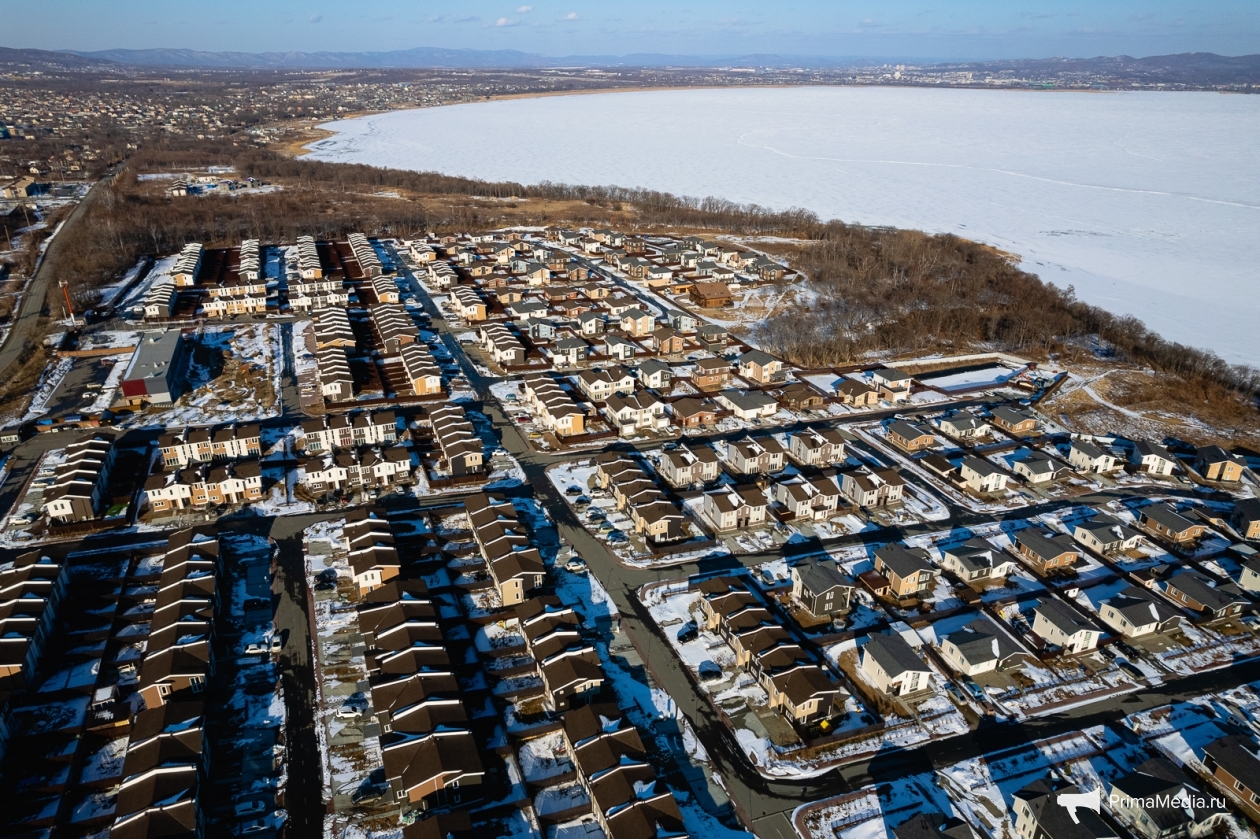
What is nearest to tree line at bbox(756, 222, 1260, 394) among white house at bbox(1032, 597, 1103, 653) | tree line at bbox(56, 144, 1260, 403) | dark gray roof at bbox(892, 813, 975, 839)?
tree line at bbox(56, 144, 1260, 403)

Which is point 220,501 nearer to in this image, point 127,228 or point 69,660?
point 69,660

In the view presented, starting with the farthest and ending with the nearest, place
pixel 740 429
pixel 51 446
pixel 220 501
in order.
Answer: pixel 740 429 < pixel 51 446 < pixel 220 501

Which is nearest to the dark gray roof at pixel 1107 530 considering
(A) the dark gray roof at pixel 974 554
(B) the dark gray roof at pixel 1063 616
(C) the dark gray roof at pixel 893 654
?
(A) the dark gray roof at pixel 974 554

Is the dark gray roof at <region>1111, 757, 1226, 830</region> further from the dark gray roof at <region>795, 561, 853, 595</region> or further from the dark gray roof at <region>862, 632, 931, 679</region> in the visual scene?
the dark gray roof at <region>795, 561, 853, 595</region>

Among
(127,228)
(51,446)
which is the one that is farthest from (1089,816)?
(127,228)

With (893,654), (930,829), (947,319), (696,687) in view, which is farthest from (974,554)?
(947,319)

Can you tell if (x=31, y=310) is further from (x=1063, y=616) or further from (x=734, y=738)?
(x=1063, y=616)

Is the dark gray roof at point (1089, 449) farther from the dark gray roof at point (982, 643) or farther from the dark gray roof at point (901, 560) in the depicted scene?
the dark gray roof at point (982, 643)
